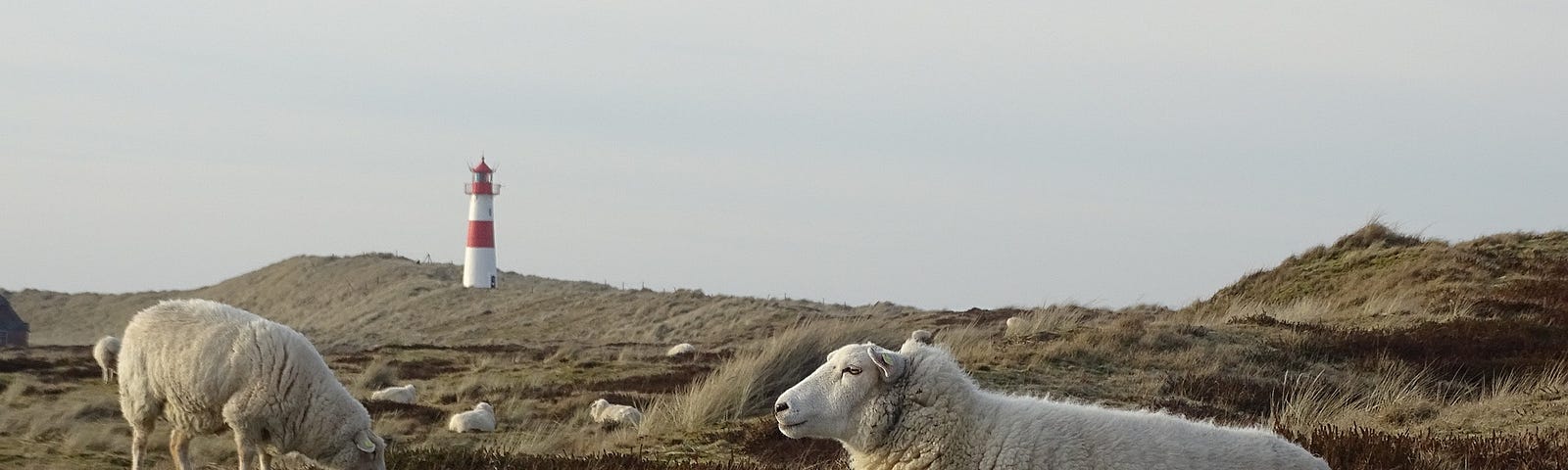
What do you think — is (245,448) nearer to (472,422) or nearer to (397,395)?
(472,422)

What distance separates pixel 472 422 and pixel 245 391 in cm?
709

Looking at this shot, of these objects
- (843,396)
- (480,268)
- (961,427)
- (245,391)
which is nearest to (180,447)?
(245,391)

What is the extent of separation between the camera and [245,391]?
10453 mm

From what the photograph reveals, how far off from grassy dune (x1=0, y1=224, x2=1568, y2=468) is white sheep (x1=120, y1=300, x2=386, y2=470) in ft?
1.83

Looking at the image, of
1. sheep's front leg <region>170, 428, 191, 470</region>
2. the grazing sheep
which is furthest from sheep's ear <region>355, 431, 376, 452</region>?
the grazing sheep

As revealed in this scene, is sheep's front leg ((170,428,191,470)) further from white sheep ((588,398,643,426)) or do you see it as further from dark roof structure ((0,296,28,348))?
dark roof structure ((0,296,28,348))

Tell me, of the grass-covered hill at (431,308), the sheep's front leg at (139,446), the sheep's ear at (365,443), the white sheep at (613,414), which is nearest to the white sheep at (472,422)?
the white sheep at (613,414)

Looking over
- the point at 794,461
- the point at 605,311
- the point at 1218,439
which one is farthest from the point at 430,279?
the point at 1218,439

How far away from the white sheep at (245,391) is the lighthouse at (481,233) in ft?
149

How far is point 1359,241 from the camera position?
88.8ft

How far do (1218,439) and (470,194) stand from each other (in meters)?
53.4

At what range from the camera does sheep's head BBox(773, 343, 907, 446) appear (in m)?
5.97

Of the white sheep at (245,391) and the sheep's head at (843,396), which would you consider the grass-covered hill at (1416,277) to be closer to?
the white sheep at (245,391)

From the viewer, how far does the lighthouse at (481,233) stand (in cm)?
5622
